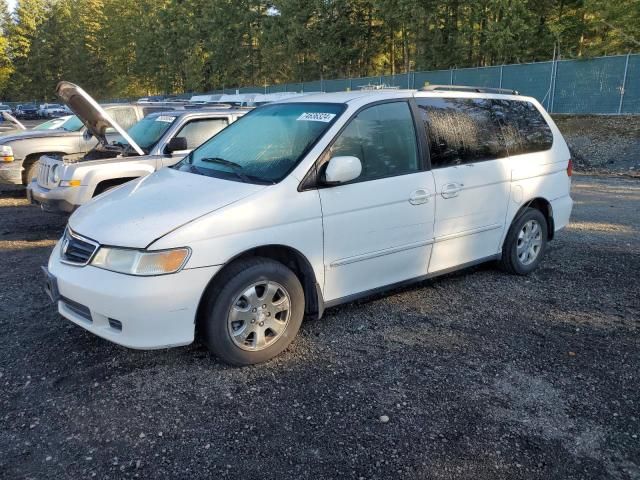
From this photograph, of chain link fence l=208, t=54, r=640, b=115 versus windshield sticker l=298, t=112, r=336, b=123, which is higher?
windshield sticker l=298, t=112, r=336, b=123

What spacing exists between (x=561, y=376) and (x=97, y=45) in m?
74.2

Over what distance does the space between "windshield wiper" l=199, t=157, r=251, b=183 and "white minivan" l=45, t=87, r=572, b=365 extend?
0.02 m

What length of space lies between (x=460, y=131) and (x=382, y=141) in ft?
3.07

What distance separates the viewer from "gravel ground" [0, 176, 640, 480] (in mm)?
2699

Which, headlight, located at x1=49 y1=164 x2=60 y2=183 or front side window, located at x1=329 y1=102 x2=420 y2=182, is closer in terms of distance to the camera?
front side window, located at x1=329 y1=102 x2=420 y2=182

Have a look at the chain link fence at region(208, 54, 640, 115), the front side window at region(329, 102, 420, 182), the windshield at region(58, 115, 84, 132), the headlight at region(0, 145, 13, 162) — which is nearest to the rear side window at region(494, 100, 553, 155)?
the front side window at region(329, 102, 420, 182)

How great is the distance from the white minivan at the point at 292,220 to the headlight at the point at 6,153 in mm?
6475

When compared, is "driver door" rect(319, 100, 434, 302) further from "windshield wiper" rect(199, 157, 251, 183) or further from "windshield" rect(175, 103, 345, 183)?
"windshield wiper" rect(199, 157, 251, 183)

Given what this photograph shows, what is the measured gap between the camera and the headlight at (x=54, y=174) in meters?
6.68

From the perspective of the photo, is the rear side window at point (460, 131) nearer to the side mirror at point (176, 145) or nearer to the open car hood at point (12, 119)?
the side mirror at point (176, 145)

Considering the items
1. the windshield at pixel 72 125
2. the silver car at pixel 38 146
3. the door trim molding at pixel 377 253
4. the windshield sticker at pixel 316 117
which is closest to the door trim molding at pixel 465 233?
the door trim molding at pixel 377 253

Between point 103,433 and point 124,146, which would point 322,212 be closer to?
point 103,433

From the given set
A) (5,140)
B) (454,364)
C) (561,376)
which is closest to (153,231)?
(454,364)

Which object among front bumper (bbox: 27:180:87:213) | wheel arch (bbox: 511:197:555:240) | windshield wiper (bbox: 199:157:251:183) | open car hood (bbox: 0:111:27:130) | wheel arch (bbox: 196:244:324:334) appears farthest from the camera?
open car hood (bbox: 0:111:27:130)
